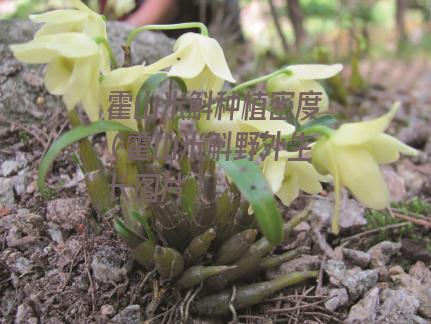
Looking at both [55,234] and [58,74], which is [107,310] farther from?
[58,74]

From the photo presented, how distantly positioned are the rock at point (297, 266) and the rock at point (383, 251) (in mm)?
156

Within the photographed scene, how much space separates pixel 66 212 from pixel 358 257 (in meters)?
0.68

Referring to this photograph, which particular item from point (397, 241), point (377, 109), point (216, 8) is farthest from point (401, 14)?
point (397, 241)

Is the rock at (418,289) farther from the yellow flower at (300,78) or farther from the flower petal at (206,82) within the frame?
the flower petal at (206,82)

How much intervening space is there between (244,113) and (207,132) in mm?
77

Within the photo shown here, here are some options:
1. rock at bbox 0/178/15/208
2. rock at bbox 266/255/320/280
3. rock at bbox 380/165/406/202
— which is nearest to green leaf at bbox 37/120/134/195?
rock at bbox 0/178/15/208

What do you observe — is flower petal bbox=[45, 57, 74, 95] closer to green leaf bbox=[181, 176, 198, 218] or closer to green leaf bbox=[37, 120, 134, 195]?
green leaf bbox=[37, 120, 134, 195]

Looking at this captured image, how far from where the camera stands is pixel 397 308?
3.43 ft

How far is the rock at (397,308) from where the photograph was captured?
1025mm

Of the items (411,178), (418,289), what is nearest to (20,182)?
(418,289)

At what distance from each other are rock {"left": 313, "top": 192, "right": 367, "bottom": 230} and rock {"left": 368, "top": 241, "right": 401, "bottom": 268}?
0.08m

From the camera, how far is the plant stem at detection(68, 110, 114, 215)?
1005 mm

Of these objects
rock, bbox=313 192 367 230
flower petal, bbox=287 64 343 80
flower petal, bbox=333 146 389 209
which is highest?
flower petal, bbox=287 64 343 80

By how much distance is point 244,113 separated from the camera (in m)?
0.90
